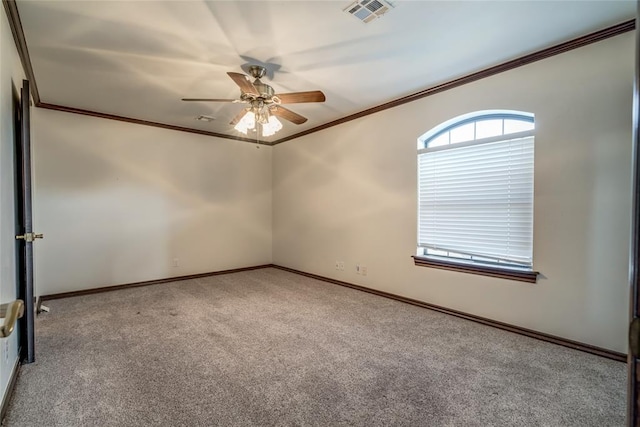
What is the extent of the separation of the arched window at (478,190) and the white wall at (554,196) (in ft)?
0.37

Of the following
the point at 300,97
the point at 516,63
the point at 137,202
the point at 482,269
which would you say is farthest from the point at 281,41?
the point at 137,202

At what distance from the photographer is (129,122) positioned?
434cm

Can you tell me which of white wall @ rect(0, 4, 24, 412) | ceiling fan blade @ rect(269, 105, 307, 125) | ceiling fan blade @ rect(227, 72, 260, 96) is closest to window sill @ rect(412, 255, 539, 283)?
ceiling fan blade @ rect(269, 105, 307, 125)

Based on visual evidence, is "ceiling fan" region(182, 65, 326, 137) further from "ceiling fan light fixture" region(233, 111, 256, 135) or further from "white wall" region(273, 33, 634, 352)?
"white wall" region(273, 33, 634, 352)

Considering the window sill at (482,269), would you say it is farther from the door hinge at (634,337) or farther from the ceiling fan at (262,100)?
the door hinge at (634,337)

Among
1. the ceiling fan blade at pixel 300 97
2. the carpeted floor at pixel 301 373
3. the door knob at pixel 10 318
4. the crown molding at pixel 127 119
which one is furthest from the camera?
the crown molding at pixel 127 119

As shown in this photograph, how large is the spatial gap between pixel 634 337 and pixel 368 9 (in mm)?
2224

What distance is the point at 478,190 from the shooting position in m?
3.08

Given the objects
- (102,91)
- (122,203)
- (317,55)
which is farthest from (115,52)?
(122,203)

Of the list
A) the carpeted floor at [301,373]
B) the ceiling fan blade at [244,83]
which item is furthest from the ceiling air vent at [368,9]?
the carpeted floor at [301,373]

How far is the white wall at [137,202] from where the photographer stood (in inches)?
151

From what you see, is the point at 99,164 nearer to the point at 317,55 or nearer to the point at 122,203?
the point at 122,203

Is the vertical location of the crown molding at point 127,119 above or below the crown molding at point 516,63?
below

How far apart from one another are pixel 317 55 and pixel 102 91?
8.28 feet
